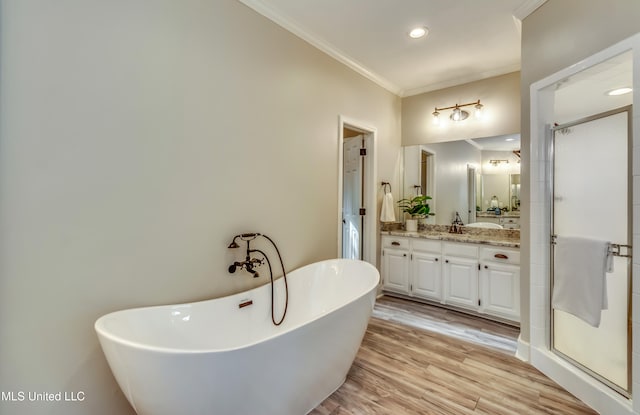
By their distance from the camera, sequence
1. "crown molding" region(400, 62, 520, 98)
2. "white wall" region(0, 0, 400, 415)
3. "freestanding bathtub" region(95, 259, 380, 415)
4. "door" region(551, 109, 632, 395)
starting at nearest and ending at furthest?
"freestanding bathtub" region(95, 259, 380, 415), "white wall" region(0, 0, 400, 415), "door" region(551, 109, 632, 395), "crown molding" region(400, 62, 520, 98)

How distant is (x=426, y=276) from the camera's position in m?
3.31

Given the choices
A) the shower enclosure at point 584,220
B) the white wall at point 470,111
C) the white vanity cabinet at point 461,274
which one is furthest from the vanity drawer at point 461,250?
the white wall at point 470,111

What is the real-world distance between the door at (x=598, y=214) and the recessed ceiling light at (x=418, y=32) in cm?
135

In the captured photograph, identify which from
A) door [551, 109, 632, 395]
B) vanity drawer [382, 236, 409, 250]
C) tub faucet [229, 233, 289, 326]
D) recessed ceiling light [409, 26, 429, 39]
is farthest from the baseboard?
recessed ceiling light [409, 26, 429, 39]

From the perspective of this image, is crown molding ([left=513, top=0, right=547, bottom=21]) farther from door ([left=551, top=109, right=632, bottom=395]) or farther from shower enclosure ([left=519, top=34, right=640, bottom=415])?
door ([left=551, top=109, right=632, bottom=395])

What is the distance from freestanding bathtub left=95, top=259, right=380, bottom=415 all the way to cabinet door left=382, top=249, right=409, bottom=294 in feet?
4.51

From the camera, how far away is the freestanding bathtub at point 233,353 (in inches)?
42.2

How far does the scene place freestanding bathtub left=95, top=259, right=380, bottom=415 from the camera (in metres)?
1.07

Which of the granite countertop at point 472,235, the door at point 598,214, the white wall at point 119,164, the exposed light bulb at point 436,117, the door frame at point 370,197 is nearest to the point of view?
the white wall at point 119,164

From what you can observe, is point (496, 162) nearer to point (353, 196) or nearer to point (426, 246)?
point (426, 246)

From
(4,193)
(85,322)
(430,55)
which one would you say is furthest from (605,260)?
(4,193)

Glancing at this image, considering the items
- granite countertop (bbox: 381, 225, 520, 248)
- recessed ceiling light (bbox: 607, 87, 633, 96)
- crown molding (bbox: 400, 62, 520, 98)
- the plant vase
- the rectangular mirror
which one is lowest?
granite countertop (bbox: 381, 225, 520, 248)

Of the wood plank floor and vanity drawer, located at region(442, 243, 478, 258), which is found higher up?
vanity drawer, located at region(442, 243, 478, 258)

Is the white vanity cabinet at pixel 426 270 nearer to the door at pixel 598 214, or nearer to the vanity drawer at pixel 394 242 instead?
the vanity drawer at pixel 394 242
